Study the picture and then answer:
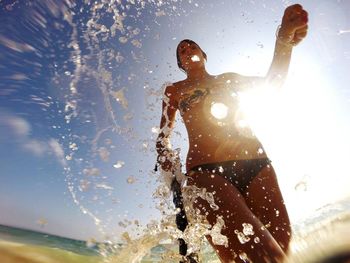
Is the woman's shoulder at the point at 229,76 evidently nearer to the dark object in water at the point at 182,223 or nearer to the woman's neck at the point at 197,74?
the woman's neck at the point at 197,74

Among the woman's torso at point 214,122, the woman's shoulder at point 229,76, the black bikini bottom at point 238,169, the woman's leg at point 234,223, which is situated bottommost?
the woman's leg at point 234,223

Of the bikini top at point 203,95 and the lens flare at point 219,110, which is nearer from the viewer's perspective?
the lens flare at point 219,110

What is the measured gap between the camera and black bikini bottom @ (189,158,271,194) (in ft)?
10.9

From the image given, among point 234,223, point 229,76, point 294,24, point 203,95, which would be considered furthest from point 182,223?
point 294,24

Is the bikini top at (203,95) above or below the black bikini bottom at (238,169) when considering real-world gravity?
above

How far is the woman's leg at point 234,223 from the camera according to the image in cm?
240

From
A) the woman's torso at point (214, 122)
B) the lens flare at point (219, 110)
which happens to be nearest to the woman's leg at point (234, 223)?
the woman's torso at point (214, 122)

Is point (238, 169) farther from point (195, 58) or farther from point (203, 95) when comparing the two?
point (195, 58)

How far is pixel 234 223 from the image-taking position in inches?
107

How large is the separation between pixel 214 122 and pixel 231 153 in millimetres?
436

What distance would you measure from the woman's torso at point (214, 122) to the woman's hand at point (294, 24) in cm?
108

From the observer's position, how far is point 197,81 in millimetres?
4184

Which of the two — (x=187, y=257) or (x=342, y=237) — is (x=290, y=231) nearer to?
(x=187, y=257)

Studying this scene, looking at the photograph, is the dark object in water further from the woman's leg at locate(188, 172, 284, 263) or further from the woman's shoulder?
the woman's shoulder
